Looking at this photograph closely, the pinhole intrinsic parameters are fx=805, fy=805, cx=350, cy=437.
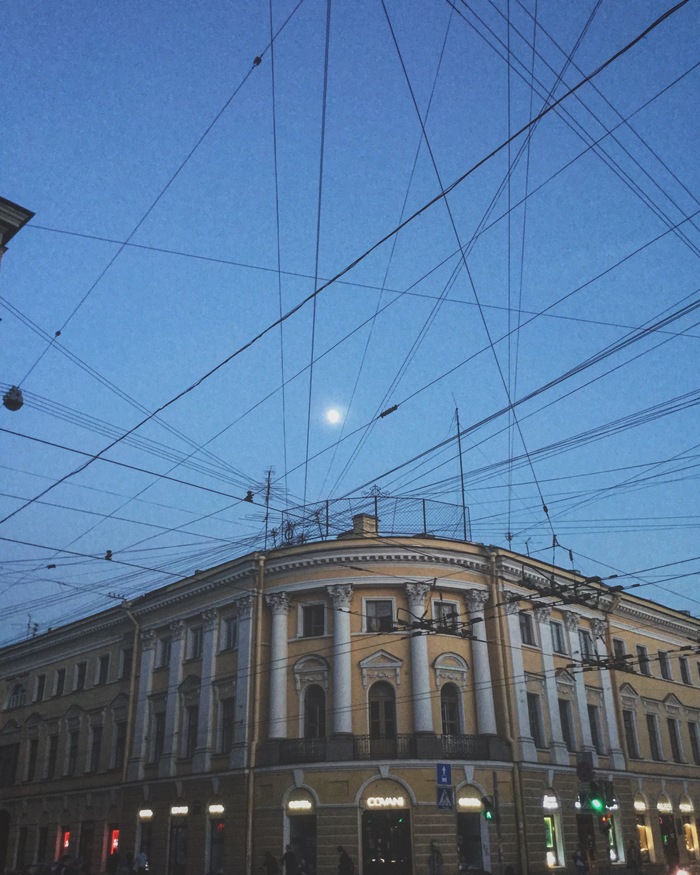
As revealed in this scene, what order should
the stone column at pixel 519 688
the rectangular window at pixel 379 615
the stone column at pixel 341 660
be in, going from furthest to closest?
the rectangular window at pixel 379 615 → the stone column at pixel 519 688 → the stone column at pixel 341 660

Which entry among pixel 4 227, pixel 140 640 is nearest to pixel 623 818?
pixel 140 640

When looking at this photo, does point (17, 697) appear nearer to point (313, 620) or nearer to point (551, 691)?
point (313, 620)

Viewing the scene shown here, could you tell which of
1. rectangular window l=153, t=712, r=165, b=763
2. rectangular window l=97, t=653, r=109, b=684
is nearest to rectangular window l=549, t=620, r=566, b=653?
rectangular window l=153, t=712, r=165, b=763

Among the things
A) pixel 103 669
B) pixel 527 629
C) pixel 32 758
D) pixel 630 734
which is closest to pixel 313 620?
pixel 527 629

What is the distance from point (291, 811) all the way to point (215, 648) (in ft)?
25.5

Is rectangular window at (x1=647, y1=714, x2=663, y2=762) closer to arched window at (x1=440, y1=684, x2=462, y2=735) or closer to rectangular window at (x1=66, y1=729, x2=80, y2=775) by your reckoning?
arched window at (x1=440, y1=684, x2=462, y2=735)

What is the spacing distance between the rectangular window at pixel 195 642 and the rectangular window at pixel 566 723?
15423 mm

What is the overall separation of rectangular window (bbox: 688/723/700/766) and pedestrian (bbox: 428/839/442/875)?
765 inches

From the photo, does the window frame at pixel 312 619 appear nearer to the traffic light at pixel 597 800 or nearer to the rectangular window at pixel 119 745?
the rectangular window at pixel 119 745

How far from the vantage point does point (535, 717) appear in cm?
3209

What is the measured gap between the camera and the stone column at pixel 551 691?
31.7m

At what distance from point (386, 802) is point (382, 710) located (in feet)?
10.4

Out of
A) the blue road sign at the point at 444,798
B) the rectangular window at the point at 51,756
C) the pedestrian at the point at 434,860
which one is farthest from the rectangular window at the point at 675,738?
the rectangular window at the point at 51,756

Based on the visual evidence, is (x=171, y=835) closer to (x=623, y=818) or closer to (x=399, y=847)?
(x=399, y=847)
